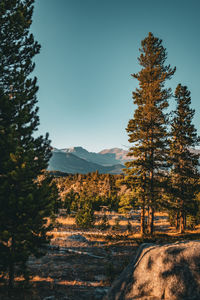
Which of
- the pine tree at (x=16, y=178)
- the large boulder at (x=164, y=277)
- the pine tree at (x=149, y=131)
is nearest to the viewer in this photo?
the large boulder at (x=164, y=277)

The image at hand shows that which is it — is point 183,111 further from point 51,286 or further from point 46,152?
point 51,286

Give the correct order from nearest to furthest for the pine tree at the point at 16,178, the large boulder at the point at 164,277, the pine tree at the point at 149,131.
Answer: the large boulder at the point at 164,277
the pine tree at the point at 16,178
the pine tree at the point at 149,131

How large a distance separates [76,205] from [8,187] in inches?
1356

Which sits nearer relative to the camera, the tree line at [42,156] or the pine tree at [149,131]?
the tree line at [42,156]

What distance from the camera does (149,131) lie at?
1966 cm

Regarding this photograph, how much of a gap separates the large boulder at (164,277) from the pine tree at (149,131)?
13.0m

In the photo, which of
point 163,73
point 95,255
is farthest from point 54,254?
point 163,73

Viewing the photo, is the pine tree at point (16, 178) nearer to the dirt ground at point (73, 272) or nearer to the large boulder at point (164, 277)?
the dirt ground at point (73, 272)

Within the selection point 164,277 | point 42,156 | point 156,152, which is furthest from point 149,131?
point 164,277

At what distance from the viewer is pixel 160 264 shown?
5047 millimetres

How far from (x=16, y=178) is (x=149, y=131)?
15815 mm

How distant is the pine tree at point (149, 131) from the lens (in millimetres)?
18828

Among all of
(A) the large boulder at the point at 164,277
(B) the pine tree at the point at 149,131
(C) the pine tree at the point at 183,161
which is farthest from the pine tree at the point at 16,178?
(C) the pine tree at the point at 183,161

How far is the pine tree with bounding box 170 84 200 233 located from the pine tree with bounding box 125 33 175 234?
290 centimetres
